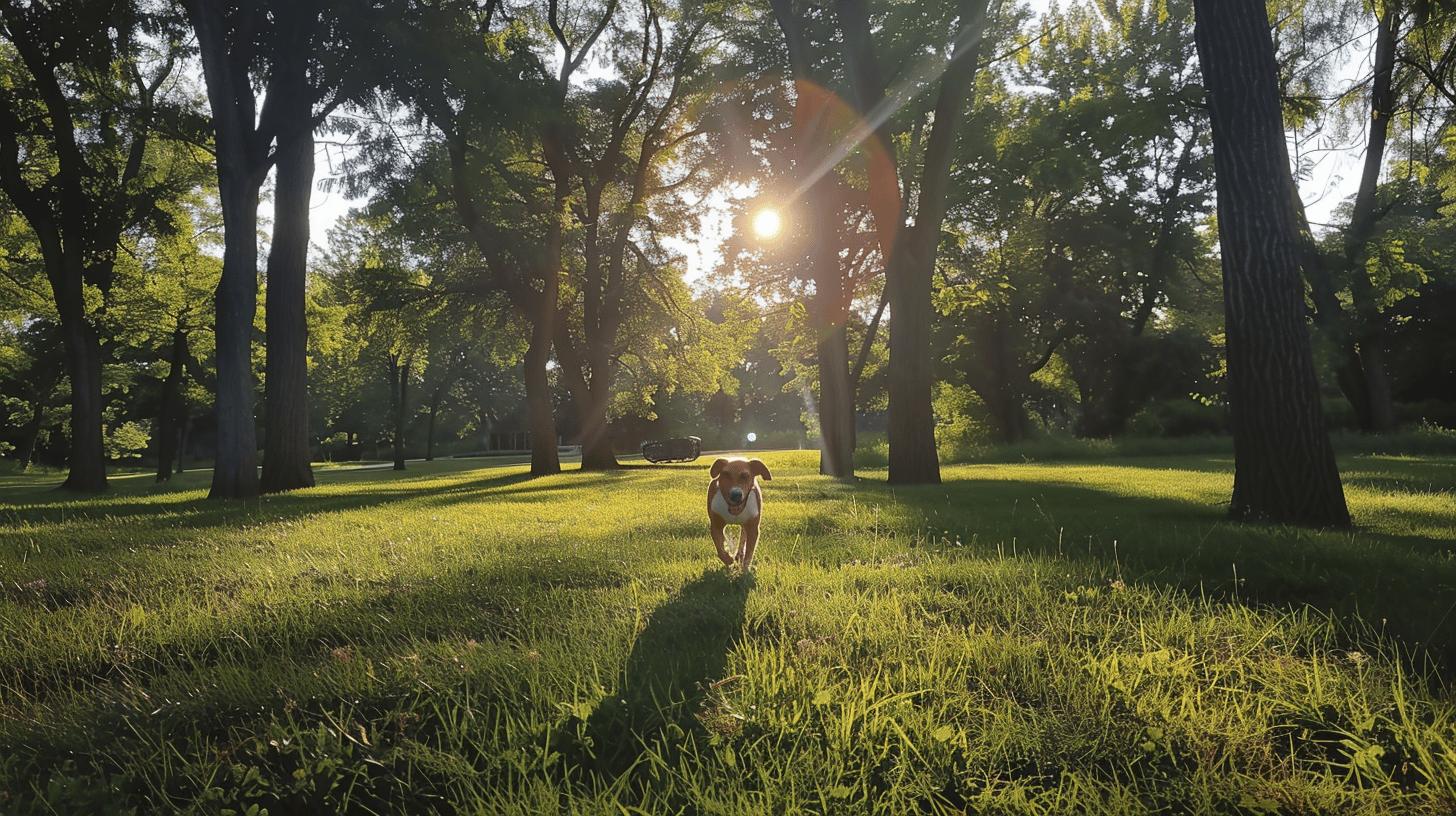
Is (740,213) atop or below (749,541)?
atop

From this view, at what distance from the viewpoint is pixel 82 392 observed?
1568 centimetres

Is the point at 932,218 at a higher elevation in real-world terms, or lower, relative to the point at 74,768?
higher

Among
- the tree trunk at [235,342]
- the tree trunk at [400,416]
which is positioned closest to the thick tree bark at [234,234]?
the tree trunk at [235,342]

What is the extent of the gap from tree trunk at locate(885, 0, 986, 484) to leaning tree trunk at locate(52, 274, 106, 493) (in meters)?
17.6

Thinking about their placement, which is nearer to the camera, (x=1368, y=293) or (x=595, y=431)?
(x=1368, y=293)

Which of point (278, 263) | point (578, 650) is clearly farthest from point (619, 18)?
point (578, 650)

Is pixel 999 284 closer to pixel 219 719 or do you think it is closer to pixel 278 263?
pixel 278 263

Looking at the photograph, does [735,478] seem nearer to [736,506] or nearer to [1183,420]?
[736,506]

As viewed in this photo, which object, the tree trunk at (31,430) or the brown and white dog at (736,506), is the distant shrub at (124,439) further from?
the brown and white dog at (736,506)

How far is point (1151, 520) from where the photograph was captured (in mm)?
6980

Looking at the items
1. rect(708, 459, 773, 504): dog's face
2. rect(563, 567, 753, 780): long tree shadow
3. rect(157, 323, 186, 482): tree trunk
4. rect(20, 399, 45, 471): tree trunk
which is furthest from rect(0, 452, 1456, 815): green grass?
rect(20, 399, 45, 471): tree trunk

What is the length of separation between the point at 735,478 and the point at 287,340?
12.4 meters

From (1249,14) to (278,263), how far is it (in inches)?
613

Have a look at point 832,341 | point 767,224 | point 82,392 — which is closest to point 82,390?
point 82,392
